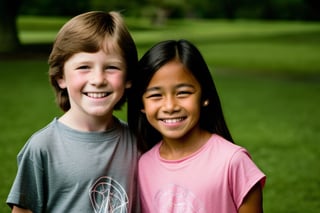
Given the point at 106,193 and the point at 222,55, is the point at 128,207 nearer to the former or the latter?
the point at 106,193

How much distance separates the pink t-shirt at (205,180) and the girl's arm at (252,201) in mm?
22

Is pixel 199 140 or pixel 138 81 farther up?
pixel 138 81

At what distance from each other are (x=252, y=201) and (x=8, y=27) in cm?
1817

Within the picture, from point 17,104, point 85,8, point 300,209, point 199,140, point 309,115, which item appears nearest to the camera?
point 199,140

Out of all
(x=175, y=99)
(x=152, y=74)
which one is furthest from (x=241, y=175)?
(x=152, y=74)

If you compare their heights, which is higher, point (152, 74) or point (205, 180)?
point (152, 74)

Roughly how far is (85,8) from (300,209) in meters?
26.9

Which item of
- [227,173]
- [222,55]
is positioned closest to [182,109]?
[227,173]

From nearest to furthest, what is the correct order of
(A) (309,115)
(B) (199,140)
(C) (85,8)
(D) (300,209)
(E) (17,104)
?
(B) (199,140) < (D) (300,209) < (A) (309,115) < (E) (17,104) < (C) (85,8)

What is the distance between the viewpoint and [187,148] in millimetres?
2484

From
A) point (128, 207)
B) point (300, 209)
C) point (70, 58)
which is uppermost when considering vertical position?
point (70, 58)

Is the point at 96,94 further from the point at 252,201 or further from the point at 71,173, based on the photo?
the point at 252,201

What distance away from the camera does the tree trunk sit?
1923 cm

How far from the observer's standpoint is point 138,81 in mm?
2541
